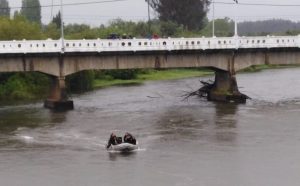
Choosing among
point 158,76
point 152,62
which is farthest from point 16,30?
point 158,76

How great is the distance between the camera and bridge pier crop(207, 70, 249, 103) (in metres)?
72.4

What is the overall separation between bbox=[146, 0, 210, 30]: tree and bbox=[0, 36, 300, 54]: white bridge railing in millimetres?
91606

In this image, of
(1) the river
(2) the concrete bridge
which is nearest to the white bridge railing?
(2) the concrete bridge

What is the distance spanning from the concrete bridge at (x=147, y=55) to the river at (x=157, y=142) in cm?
333

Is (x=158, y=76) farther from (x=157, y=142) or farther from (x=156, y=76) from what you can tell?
(x=157, y=142)

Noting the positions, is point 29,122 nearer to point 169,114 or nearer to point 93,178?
point 169,114

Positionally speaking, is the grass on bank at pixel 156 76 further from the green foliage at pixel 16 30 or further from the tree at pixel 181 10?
the tree at pixel 181 10

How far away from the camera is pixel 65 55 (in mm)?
68250

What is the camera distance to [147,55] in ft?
234

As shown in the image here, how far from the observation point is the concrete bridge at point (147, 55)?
67.1 metres

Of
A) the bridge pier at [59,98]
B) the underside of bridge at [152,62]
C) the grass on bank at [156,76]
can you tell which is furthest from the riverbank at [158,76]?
the bridge pier at [59,98]

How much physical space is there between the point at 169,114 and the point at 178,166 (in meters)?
23.1

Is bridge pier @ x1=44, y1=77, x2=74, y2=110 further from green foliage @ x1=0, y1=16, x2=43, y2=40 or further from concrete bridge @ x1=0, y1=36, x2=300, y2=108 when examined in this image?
green foliage @ x1=0, y1=16, x2=43, y2=40

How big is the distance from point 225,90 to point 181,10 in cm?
9619
